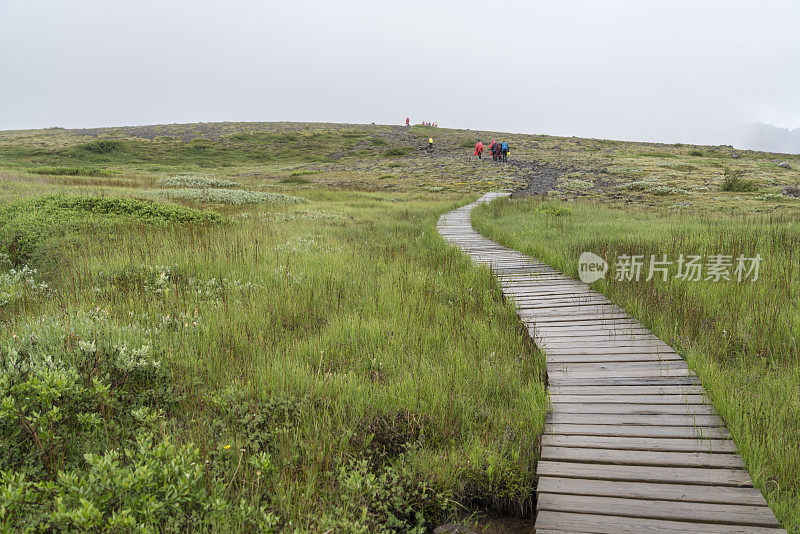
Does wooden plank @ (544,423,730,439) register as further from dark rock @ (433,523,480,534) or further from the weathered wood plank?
dark rock @ (433,523,480,534)

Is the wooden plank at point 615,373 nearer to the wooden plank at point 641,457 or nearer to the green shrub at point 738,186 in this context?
the wooden plank at point 641,457

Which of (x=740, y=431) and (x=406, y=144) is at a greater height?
(x=406, y=144)

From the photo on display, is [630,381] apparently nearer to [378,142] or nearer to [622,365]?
[622,365]

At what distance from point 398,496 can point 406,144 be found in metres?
75.4

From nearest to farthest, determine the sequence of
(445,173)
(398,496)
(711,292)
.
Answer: (398,496) → (711,292) → (445,173)

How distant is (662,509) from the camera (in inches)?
102

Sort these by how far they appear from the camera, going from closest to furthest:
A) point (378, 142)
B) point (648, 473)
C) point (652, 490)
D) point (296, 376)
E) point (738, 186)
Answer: point (652, 490) < point (648, 473) < point (296, 376) < point (738, 186) < point (378, 142)

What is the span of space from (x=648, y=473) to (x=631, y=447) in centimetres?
29

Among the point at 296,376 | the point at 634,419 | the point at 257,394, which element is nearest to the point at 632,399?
the point at 634,419

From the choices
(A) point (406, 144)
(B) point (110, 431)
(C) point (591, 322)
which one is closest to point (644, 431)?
(C) point (591, 322)

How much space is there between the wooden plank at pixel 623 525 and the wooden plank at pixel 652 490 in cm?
18

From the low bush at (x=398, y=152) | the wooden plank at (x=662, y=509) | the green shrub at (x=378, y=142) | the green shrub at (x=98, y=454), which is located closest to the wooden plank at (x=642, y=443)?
the wooden plank at (x=662, y=509)

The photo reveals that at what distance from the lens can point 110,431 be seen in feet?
10.1

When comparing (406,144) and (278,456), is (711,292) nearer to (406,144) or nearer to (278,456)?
(278,456)
